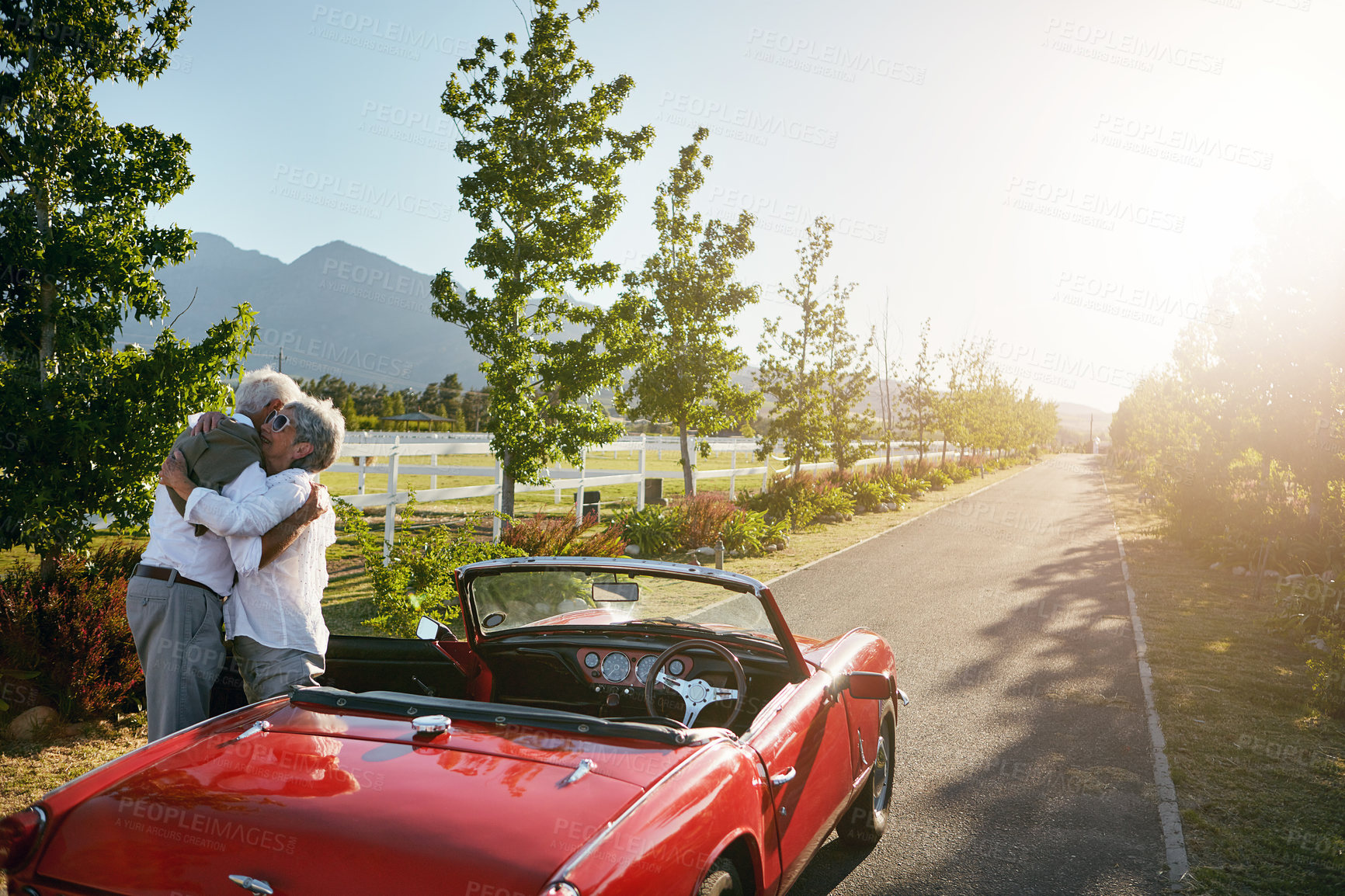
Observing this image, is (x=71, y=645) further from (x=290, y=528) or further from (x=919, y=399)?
(x=919, y=399)

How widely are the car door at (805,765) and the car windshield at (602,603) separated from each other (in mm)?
365

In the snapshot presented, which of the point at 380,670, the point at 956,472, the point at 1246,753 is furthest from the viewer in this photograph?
the point at 956,472

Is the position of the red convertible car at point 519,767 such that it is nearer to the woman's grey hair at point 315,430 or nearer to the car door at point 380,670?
the car door at point 380,670

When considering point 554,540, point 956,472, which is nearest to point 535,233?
point 554,540

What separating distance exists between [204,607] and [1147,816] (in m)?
4.70

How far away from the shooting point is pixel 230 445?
2.98 meters

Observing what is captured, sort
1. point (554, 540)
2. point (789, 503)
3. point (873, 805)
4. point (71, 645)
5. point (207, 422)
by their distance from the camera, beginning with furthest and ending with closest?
point (789, 503), point (554, 540), point (71, 645), point (873, 805), point (207, 422)

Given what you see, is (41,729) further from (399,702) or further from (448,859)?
(448,859)

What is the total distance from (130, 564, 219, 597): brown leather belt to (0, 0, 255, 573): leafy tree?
9.52ft

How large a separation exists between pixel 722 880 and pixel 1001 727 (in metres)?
4.35

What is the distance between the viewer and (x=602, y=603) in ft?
12.0

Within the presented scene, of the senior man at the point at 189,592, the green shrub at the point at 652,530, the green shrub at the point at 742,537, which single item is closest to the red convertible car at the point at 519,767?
the senior man at the point at 189,592

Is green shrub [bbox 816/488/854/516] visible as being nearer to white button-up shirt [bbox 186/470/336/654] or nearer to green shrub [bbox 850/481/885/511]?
green shrub [bbox 850/481/885/511]

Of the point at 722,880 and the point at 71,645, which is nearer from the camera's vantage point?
the point at 722,880
